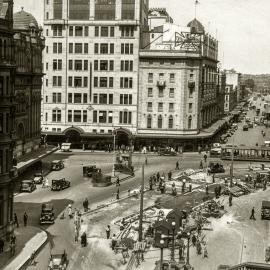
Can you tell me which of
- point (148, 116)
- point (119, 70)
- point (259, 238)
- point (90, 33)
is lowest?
point (259, 238)

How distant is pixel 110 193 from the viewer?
238ft

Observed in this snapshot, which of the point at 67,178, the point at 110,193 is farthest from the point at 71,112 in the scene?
the point at 110,193

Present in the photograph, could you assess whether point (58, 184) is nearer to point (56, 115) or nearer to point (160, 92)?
point (56, 115)

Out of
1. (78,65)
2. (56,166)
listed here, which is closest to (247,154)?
(78,65)

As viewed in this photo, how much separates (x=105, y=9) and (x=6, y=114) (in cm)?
6388

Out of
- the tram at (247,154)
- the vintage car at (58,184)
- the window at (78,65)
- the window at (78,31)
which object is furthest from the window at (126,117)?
the vintage car at (58,184)

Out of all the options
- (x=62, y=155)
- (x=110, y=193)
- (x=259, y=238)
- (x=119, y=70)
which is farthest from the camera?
(x=119, y=70)

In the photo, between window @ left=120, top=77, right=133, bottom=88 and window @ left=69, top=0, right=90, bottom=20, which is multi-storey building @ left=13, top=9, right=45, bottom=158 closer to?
window @ left=69, top=0, right=90, bottom=20

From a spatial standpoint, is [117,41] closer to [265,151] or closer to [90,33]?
[90,33]

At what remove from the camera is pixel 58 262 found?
42.7m

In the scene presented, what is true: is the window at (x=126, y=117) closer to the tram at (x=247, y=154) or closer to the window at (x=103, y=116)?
the window at (x=103, y=116)

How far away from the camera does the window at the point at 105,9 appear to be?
108556 mm

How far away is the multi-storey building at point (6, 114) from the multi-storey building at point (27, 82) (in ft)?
84.6

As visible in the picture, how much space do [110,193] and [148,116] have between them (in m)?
40.1
